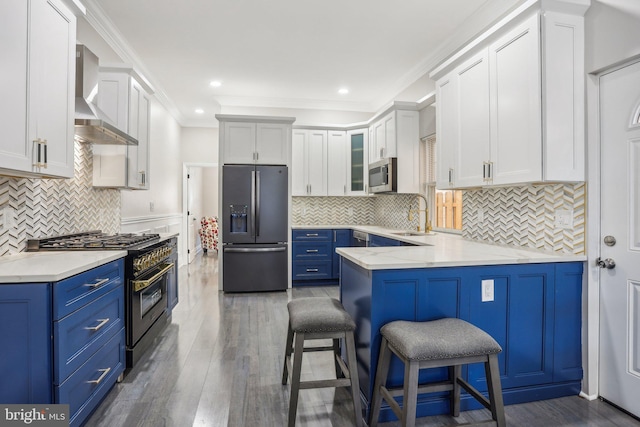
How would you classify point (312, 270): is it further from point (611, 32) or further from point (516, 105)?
point (611, 32)

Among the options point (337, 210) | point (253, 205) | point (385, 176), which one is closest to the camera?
point (385, 176)

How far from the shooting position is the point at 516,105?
7.59 ft


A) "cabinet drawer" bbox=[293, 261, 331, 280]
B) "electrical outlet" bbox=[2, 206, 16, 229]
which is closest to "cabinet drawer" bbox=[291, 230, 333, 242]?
"cabinet drawer" bbox=[293, 261, 331, 280]

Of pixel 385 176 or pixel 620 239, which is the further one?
pixel 385 176

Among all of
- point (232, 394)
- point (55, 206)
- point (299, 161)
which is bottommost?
point (232, 394)

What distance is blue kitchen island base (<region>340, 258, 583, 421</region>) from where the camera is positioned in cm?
196

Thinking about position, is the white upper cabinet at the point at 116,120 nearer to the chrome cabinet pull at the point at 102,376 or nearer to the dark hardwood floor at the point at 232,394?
→ the dark hardwood floor at the point at 232,394

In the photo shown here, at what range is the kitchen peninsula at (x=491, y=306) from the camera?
1958 mm

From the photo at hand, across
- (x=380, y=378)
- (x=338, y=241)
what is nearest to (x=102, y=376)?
(x=380, y=378)

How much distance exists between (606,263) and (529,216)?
585mm

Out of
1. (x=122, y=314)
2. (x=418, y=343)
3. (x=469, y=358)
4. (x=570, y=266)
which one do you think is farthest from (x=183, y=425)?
(x=570, y=266)

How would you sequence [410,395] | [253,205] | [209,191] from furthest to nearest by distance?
1. [209,191]
2. [253,205]
3. [410,395]

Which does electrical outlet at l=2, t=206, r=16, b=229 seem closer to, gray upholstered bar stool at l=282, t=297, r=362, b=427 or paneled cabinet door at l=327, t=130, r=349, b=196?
gray upholstered bar stool at l=282, t=297, r=362, b=427

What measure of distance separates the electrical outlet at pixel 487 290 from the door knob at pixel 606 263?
0.67 meters
